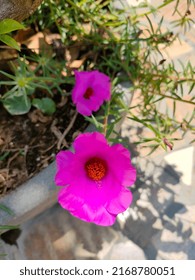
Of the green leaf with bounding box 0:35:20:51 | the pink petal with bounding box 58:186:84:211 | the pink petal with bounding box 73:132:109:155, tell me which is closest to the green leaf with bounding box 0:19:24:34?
the green leaf with bounding box 0:35:20:51

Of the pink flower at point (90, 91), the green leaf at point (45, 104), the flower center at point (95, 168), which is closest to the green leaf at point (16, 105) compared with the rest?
the green leaf at point (45, 104)

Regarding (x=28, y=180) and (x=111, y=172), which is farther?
(x=28, y=180)

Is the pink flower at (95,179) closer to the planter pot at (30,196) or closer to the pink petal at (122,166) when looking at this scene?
Answer: the pink petal at (122,166)

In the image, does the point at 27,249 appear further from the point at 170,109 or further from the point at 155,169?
the point at 170,109

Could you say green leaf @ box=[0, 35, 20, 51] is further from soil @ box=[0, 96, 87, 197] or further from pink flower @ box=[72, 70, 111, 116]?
soil @ box=[0, 96, 87, 197]
